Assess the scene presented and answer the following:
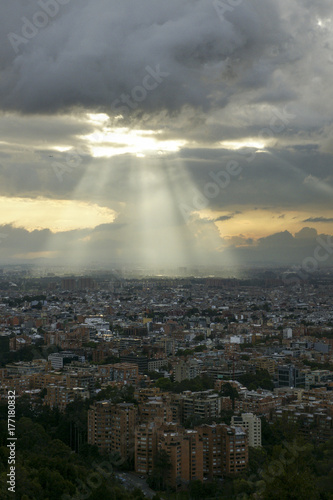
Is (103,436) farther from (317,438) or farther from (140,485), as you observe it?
(317,438)

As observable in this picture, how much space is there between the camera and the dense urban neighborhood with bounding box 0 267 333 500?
826 centimetres

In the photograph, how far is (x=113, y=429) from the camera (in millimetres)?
10242

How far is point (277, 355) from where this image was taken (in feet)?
65.2

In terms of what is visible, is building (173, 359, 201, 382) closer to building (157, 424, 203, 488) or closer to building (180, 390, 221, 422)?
building (180, 390, 221, 422)

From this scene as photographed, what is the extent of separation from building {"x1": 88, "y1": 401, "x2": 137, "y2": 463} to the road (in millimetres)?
499

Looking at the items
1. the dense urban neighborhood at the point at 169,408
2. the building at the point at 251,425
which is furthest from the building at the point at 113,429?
the building at the point at 251,425

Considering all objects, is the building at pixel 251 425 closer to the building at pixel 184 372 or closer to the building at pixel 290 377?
the building at pixel 184 372

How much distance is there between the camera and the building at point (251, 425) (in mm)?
10302

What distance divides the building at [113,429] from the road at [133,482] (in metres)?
0.50

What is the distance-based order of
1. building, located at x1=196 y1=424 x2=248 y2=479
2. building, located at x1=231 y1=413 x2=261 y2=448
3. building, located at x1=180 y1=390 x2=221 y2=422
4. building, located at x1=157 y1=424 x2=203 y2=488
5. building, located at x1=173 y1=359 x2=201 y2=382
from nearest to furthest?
building, located at x1=157 y1=424 x2=203 y2=488
building, located at x1=196 y1=424 x2=248 y2=479
building, located at x1=231 y1=413 x2=261 y2=448
building, located at x1=180 y1=390 x2=221 y2=422
building, located at x1=173 y1=359 x2=201 y2=382

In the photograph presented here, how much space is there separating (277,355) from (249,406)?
750 centimetres

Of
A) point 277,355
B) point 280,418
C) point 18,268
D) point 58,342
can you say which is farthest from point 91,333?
point 18,268

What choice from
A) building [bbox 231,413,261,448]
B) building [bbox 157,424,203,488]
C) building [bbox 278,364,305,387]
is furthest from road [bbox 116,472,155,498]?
building [bbox 278,364,305,387]

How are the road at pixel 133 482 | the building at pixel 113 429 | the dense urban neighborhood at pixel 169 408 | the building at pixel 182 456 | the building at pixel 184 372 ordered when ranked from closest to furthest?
the dense urban neighborhood at pixel 169 408 < the road at pixel 133 482 < the building at pixel 182 456 < the building at pixel 113 429 < the building at pixel 184 372
